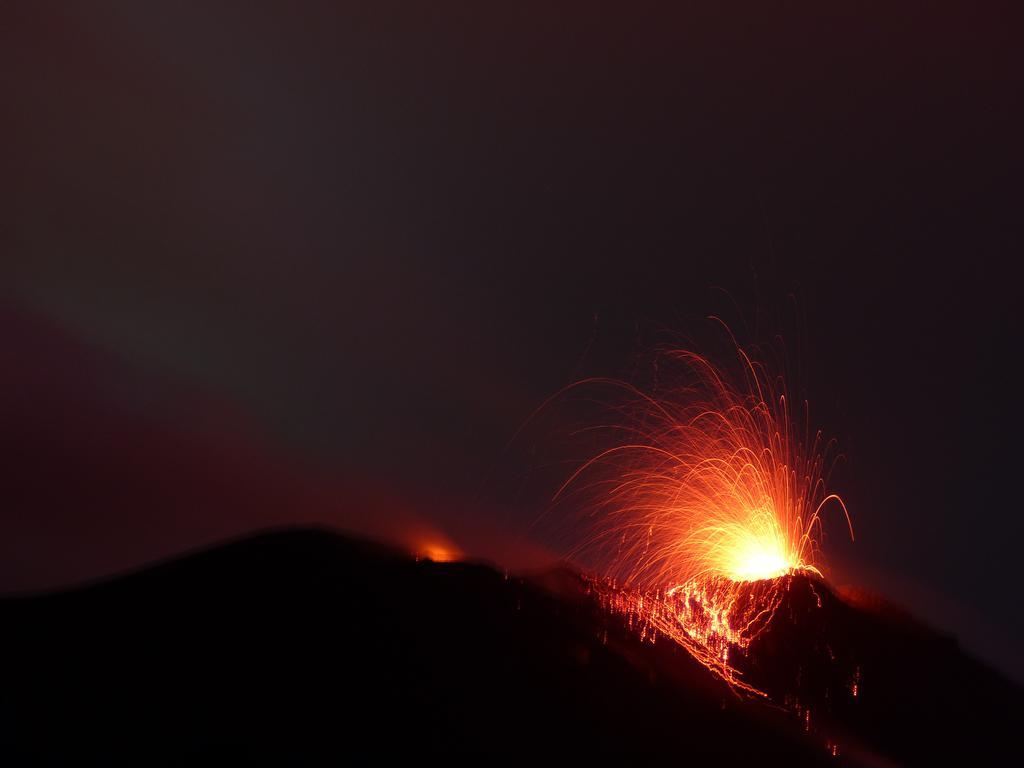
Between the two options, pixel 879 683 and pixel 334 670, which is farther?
pixel 879 683

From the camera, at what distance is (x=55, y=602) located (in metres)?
23.5

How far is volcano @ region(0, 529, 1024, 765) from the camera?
1755cm

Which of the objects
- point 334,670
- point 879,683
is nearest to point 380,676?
point 334,670

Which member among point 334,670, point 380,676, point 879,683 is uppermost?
point 879,683

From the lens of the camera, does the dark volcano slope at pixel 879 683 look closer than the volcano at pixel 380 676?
No

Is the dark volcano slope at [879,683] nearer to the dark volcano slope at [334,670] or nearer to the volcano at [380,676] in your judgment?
the volcano at [380,676]

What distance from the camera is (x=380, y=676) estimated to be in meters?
19.6

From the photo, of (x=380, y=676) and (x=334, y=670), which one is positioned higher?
(x=380, y=676)

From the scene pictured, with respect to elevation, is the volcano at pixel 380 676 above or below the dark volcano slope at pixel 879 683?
below

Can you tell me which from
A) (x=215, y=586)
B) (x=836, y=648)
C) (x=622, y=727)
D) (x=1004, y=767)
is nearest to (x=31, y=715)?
(x=215, y=586)

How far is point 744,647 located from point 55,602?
18019mm

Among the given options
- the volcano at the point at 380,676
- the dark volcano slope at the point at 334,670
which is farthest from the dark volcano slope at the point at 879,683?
the dark volcano slope at the point at 334,670

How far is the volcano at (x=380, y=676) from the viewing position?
57.6 ft

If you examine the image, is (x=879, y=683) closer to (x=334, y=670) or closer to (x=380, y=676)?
(x=380, y=676)
